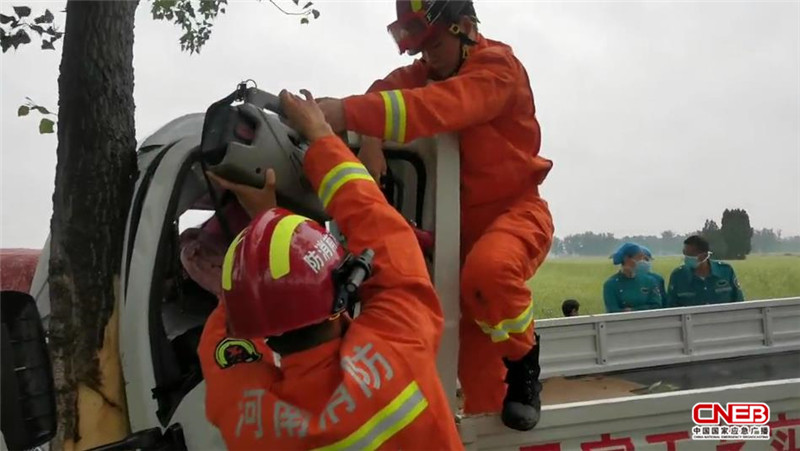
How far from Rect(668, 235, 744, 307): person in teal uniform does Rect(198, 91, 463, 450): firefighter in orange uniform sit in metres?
4.30

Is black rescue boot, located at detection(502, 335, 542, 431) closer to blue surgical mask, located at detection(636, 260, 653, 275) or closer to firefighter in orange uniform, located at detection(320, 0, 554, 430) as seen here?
firefighter in orange uniform, located at detection(320, 0, 554, 430)

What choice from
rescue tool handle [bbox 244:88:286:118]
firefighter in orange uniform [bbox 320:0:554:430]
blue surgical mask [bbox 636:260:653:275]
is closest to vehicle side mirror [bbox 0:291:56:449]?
rescue tool handle [bbox 244:88:286:118]

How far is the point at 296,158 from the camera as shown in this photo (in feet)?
6.33

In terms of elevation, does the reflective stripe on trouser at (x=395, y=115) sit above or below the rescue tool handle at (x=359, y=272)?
above

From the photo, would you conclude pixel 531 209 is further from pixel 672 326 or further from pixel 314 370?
pixel 672 326

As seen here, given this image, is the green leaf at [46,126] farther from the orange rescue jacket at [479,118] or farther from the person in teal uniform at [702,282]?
the person in teal uniform at [702,282]

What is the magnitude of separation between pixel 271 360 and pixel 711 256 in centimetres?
471

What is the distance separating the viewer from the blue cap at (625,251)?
5383 millimetres

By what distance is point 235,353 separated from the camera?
1599 mm

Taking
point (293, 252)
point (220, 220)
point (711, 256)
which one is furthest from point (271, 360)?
point (711, 256)

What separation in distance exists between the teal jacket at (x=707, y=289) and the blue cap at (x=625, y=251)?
0.40 meters

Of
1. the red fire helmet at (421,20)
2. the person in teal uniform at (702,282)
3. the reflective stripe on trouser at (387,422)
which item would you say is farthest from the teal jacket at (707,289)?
the reflective stripe on trouser at (387,422)

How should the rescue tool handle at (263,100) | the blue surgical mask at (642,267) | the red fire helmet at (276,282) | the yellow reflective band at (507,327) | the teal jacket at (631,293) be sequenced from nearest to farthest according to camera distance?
the red fire helmet at (276,282) → the rescue tool handle at (263,100) → the yellow reflective band at (507,327) → the teal jacket at (631,293) → the blue surgical mask at (642,267)

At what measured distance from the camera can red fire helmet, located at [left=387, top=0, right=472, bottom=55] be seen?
216cm
